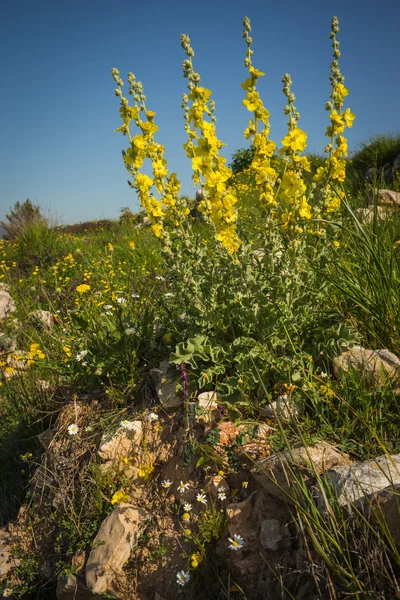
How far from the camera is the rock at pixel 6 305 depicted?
5434mm

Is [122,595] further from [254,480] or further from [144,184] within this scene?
[144,184]

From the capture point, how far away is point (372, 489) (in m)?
1.46

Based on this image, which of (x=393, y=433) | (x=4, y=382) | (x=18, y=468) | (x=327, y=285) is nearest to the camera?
(x=393, y=433)

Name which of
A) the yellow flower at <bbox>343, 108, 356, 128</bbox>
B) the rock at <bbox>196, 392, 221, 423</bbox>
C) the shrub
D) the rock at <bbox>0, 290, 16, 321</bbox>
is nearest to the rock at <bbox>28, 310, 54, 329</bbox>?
the rock at <bbox>0, 290, 16, 321</bbox>

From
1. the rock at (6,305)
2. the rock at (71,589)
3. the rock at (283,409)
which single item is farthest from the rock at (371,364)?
the rock at (6,305)

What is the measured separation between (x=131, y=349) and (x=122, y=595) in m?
1.41

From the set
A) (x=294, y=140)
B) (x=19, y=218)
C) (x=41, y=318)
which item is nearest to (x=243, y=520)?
(x=294, y=140)

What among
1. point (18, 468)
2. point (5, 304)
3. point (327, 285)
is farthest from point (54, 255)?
point (327, 285)

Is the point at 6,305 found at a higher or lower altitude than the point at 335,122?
lower

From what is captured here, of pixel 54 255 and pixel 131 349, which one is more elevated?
pixel 54 255

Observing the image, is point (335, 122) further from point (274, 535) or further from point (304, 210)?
point (274, 535)

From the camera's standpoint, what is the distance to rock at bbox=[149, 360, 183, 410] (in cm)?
247

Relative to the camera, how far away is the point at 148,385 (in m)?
2.72

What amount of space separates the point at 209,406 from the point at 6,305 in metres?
4.41
